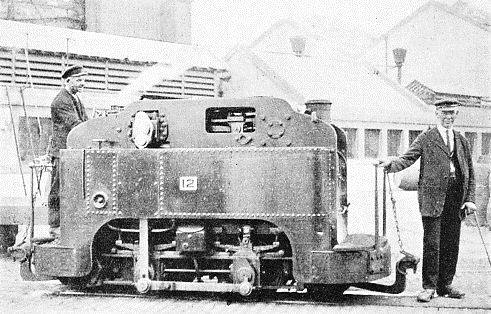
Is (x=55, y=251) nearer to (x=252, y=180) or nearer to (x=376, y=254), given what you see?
(x=252, y=180)

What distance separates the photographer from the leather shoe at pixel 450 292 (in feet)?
19.6

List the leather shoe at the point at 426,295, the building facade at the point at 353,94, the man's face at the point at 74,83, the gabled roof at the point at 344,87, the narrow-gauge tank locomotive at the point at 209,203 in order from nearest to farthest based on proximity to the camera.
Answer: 1. the narrow-gauge tank locomotive at the point at 209,203
2. the leather shoe at the point at 426,295
3. the man's face at the point at 74,83
4. the building facade at the point at 353,94
5. the gabled roof at the point at 344,87

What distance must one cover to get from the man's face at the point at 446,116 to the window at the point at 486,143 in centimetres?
1397

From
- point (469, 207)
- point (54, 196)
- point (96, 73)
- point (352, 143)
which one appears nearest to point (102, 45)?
point (96, 73)

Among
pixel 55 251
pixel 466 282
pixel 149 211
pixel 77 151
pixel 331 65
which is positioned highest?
pixel 331 65

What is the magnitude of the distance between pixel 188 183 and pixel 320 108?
1.39m

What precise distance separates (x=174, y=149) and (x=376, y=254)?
1993 mm

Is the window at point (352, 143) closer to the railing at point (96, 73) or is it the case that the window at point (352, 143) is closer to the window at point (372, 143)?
the window at point (372, 143)

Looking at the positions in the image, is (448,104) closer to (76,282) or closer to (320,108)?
(320,108)

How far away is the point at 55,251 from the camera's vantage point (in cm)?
617

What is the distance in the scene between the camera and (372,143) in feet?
54.9

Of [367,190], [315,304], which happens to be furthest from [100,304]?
[367,190]

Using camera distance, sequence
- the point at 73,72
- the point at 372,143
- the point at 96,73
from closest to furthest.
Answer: the point at 73,72 < the point at 96,73 < the point at 372,143

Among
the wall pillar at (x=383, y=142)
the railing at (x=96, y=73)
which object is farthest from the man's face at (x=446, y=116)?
the wall pillar at (x=383, y=142)
